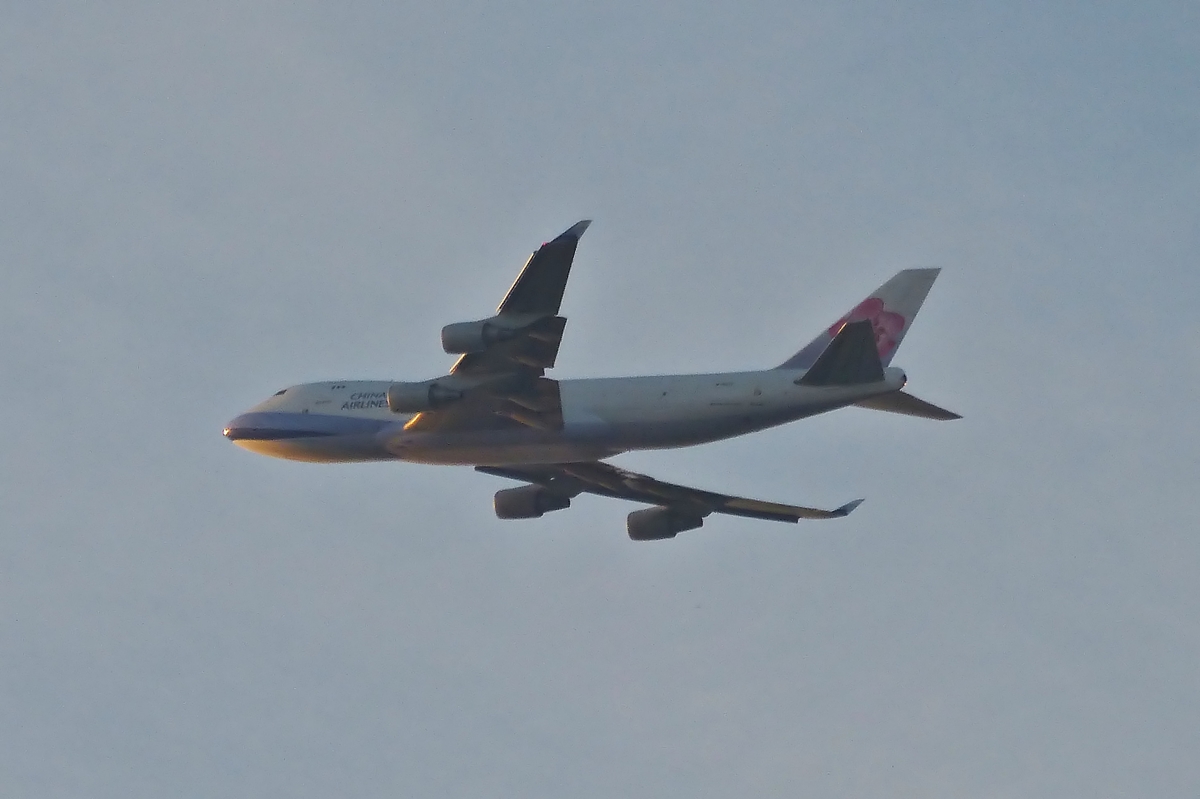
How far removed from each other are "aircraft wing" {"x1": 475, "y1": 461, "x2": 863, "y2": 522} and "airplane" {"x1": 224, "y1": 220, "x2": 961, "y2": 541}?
0.55 meters

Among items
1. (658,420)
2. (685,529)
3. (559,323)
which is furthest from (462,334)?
(685,529)

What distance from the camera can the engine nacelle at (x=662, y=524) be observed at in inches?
2176

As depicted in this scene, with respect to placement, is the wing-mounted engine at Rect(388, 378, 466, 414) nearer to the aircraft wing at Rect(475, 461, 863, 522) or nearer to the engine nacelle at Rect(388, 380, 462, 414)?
the engine nacelle at Rect(388, 380, 462, 414)

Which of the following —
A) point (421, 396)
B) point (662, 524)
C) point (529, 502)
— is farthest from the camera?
point (662, 524)

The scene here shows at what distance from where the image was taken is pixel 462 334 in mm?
43969

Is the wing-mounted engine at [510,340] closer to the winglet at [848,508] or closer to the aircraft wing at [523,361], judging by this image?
the aircraft wing at [523,361]

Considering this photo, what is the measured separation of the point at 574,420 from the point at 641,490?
8658 millimetres

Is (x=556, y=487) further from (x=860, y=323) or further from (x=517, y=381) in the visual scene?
(x=860, y=323)

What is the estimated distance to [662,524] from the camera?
55312mm

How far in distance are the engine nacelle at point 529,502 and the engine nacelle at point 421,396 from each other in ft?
28.8

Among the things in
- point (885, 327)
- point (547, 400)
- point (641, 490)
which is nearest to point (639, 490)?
point (641, 490)

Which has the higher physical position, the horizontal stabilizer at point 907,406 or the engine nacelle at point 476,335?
the engine nacelle at point 476,335

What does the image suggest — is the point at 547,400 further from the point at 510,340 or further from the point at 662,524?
the point at 662,524

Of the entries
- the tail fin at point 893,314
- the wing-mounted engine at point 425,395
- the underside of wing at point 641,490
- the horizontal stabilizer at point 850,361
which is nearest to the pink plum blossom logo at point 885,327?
the tail fin at point 893,314
